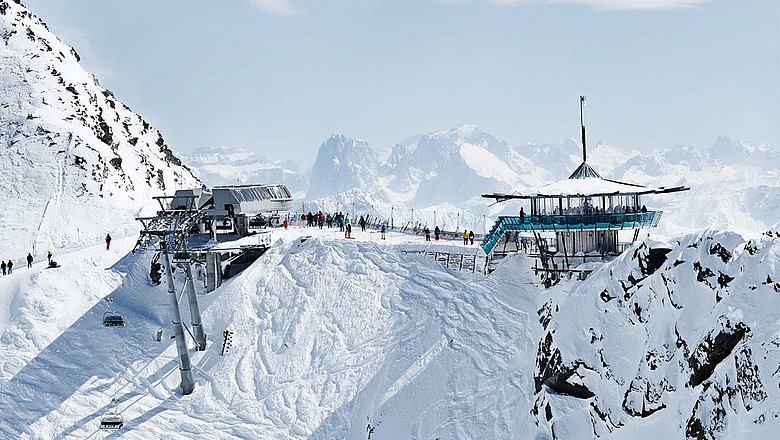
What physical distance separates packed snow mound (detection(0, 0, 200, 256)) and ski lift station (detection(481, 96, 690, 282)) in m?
44.7

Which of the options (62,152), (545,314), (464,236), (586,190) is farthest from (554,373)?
(62,152)

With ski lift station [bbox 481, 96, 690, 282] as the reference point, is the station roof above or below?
above

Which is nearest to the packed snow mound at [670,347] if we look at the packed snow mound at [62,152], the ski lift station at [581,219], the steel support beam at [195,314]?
the ski lift station at [581,219]

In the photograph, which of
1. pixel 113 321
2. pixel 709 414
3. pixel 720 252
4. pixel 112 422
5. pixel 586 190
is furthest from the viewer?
pixel 113 321

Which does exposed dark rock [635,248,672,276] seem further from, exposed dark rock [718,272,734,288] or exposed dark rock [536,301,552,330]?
exposed dark rock [536,301,552,330]

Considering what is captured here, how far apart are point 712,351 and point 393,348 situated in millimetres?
18455

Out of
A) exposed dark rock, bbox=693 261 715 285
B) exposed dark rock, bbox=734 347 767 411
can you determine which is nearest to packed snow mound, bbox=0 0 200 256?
exposed dark rock, bbox=693 261 715 285

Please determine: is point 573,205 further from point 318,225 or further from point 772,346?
point 318,225

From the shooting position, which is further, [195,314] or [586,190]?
[195,314]

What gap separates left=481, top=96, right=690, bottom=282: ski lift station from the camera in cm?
4319

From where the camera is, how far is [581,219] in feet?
143

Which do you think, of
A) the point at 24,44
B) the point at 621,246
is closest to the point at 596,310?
the point at 621,246

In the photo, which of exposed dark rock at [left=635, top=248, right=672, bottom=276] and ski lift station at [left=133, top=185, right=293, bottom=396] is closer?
exposed dark rock at [left=635, top=248, right=672, bottom=276]

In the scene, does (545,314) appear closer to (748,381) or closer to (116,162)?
(748,381)
